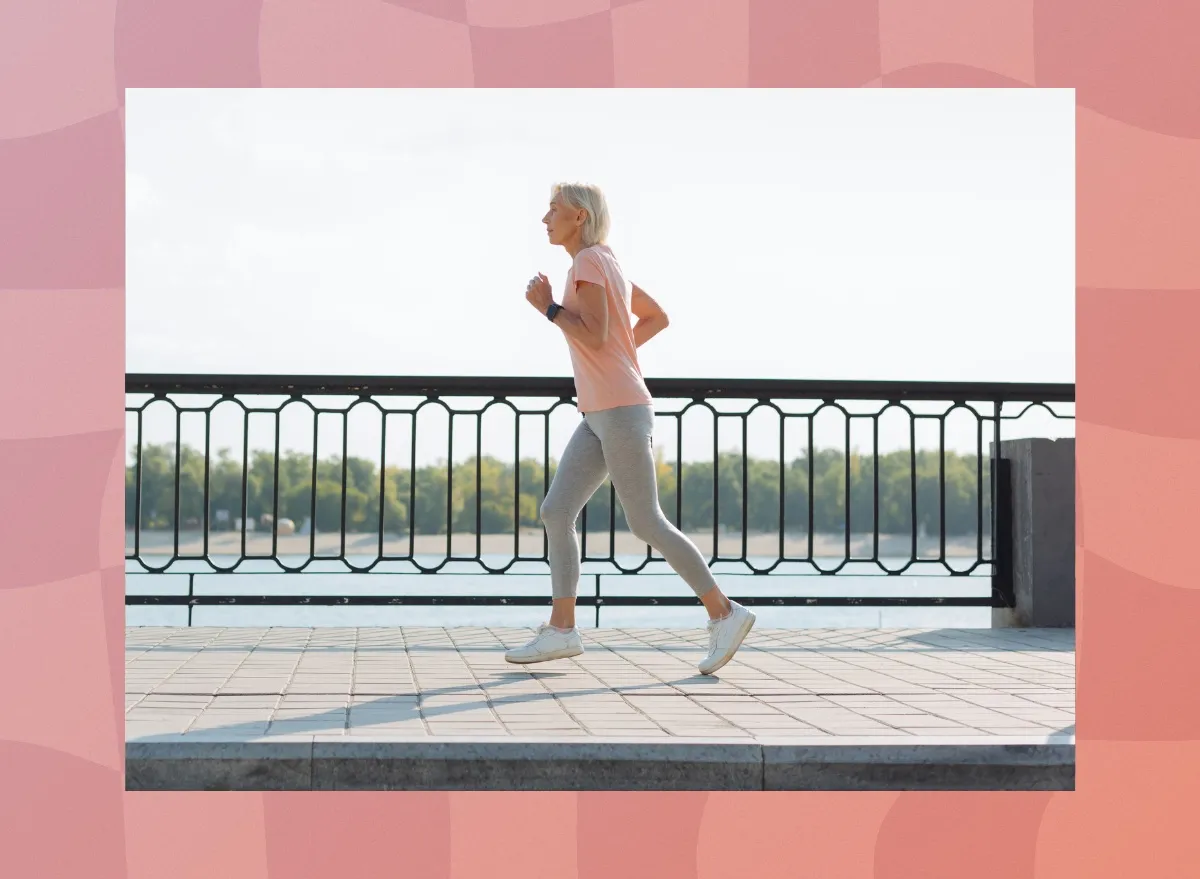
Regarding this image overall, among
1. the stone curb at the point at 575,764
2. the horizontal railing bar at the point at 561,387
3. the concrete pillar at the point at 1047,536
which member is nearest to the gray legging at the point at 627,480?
the stone curb at the point at 575,764

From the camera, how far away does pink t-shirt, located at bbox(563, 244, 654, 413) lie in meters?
5.54

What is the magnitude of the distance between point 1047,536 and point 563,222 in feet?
13.3

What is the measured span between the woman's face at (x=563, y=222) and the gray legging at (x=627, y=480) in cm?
78

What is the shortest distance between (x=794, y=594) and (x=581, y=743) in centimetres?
411

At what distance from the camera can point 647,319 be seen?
6.00 metres

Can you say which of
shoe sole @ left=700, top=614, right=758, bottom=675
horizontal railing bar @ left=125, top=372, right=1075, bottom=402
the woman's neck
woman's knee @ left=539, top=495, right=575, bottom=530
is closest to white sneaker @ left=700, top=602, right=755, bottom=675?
shoe sole @ left=700, top=614, right=758, bottom=675

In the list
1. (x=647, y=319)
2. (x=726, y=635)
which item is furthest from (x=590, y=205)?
(x=726, y=635)

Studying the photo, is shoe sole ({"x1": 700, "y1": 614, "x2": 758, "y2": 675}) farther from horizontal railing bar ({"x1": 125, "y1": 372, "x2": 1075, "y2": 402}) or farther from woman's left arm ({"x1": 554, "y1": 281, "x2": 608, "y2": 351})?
horizontal railing bar ({"x1": 125, "y1": 372, "x2": 1075, "y2": 402})

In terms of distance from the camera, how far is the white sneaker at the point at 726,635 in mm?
5676

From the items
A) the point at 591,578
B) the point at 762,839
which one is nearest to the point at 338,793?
the point at 762,839
